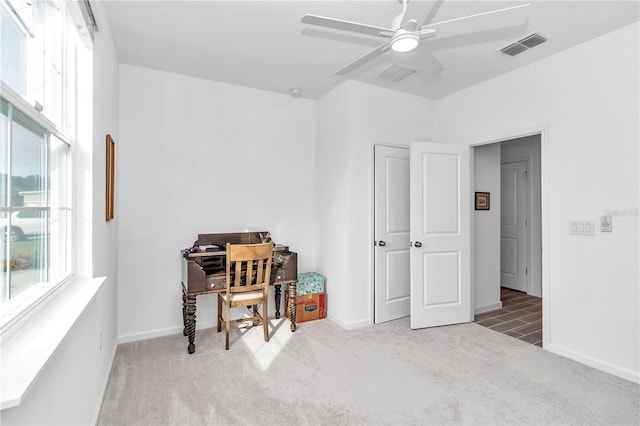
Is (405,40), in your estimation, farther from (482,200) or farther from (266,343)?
(482,200)

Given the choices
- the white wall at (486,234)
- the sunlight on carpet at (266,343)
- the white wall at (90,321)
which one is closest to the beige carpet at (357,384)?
the sunlight on carpet at (266,343)

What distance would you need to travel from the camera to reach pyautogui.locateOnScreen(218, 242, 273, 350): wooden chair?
115 inches

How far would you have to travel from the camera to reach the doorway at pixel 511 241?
399cm

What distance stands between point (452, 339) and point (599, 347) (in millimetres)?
1135

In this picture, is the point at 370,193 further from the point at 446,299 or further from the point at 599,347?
the point at 599,347

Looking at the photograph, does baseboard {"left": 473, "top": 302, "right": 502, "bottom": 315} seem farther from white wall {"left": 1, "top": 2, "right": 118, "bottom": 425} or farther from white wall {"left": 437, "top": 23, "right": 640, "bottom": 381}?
white wall {"left": 1, "top": 2, "right": 118, "bottom": 425}

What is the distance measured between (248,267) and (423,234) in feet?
6.25

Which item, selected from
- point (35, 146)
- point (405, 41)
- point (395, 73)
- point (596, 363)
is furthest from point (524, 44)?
point (35, 146)

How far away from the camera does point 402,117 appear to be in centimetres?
395

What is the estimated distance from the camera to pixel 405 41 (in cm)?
→ 187

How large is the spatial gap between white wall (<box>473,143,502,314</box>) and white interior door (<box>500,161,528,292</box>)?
1.20 metres

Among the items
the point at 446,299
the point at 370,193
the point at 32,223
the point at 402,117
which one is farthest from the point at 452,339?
the point at 32,223

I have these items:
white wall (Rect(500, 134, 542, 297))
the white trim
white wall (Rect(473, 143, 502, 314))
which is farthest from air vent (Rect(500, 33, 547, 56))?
the white trim

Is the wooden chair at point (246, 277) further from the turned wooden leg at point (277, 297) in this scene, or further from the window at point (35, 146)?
the window at point (35, 146)
